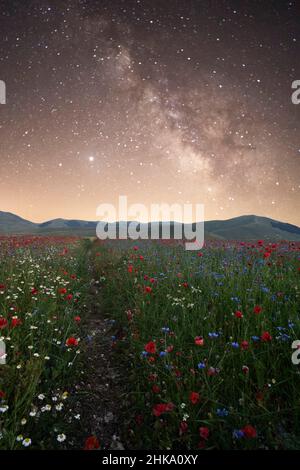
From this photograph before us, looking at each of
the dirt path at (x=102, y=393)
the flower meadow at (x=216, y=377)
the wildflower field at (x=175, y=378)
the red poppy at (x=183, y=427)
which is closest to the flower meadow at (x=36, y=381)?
the wildflower field at (x=175, y=378)

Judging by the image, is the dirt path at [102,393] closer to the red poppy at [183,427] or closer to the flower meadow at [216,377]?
the flower meadow at [216,377]

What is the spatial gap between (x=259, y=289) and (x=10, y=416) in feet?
14.7

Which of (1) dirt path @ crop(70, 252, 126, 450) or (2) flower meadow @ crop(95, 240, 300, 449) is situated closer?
(2) flower meadow @ crop(95, 240, 300, 449)

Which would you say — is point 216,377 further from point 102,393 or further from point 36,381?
point 36,381

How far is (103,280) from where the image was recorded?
8625mm

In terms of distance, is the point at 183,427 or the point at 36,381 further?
the point at 36,381

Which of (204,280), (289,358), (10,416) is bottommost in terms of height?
(10,416)

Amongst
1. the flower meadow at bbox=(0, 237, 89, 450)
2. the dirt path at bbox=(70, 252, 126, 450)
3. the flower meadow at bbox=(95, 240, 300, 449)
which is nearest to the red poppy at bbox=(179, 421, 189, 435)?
the flower meadow at bbox=(95, 240, 300, 449)

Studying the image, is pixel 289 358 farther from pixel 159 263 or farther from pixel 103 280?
pixel 103 280

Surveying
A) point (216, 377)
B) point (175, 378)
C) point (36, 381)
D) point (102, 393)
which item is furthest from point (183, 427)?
point (36, 381)

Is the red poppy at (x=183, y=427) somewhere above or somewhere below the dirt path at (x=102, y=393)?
above

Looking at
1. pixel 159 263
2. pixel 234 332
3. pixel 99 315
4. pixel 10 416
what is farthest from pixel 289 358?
pixel 159 263

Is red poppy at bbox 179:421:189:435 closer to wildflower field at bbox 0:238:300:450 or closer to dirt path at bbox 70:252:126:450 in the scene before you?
wildflower field at bbox 0:238:300:450

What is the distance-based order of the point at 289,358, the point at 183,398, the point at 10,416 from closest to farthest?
the point at 10,416 → the point at 183,398 → the point at 289,358
